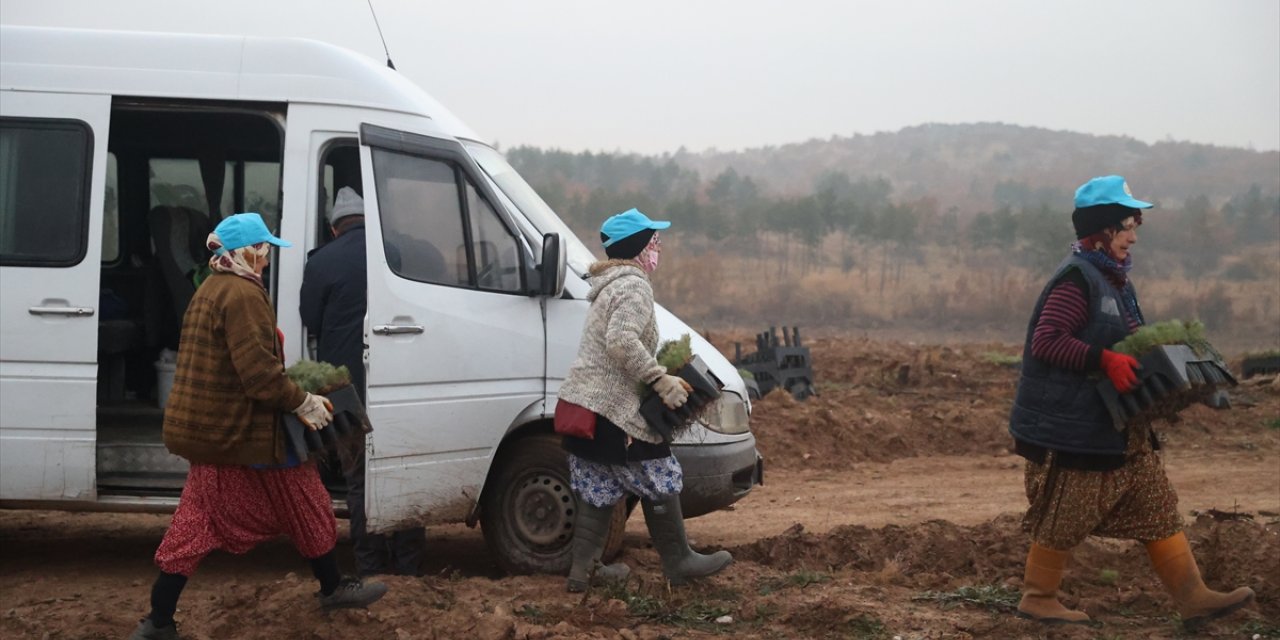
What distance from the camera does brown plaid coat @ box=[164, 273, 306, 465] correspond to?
502cm

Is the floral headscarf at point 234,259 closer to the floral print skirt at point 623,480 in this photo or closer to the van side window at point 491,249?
the van side window at point 491,249

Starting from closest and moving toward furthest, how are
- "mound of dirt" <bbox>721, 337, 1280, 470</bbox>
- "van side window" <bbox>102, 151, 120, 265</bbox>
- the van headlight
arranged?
the van headlight → "van side window" <bbox>102, 151, 120, 265</bbox> → "mound of dirt" <bbox>721, 337, 1280, 470</bbox>

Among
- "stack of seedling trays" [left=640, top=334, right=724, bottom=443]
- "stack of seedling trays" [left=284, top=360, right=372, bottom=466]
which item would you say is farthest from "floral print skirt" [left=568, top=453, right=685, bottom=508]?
"stack of seedling trays" [left=284, top=360, right=372, bottom=466]

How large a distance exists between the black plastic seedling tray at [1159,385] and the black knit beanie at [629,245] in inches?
84.7

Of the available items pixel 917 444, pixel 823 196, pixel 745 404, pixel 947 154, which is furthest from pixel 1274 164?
pixel 745 404

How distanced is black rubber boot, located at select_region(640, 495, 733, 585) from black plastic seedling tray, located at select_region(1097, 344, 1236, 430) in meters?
2.08

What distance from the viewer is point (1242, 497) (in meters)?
9.57

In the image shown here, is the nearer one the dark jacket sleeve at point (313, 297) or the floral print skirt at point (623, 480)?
the floral print skirt at point (623, 480)

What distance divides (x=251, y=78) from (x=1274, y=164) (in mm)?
66541

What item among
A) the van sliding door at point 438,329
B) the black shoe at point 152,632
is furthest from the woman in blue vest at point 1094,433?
the black shoe at point 152,632

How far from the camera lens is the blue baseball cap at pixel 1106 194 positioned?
17.5 feet

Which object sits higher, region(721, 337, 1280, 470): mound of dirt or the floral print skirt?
the floral print skirt

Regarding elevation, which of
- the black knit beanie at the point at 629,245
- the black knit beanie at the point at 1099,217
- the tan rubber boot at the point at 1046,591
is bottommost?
the tan rubber boot at the point at 1046,591

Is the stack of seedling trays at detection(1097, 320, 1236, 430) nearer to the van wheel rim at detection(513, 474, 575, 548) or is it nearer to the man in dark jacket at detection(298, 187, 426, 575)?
the van wheel rim at detection(513, 474, 575, 548)
